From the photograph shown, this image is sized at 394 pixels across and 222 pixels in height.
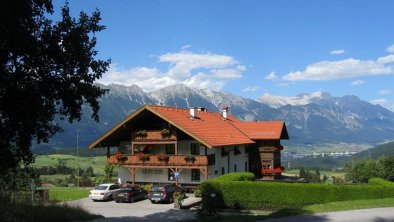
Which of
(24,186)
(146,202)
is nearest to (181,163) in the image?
(146,202)

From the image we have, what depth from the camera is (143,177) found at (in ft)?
162

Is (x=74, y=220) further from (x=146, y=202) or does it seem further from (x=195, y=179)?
(x=195, y=179)

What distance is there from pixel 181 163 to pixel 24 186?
1484 cm

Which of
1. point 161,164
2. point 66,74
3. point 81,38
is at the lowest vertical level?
point 161,164

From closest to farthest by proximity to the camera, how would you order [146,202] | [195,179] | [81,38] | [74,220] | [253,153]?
[81,38], [74,220], [146,202], [195,179], [253,153]

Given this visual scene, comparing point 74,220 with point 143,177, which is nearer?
point 74,220

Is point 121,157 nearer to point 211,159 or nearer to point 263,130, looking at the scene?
point 211,159

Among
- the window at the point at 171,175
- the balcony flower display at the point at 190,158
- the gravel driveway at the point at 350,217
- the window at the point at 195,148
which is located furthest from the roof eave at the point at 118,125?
the gravel driveway at the point at 350,217

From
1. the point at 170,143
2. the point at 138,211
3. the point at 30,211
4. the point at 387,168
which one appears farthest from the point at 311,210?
the point at 387,168

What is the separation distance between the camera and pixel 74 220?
2422 centimetres

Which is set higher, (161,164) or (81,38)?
(81,38)

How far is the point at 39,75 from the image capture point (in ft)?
61.2

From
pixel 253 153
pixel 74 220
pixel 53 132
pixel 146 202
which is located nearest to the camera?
pixel 53 132

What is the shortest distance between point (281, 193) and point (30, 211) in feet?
62.3
